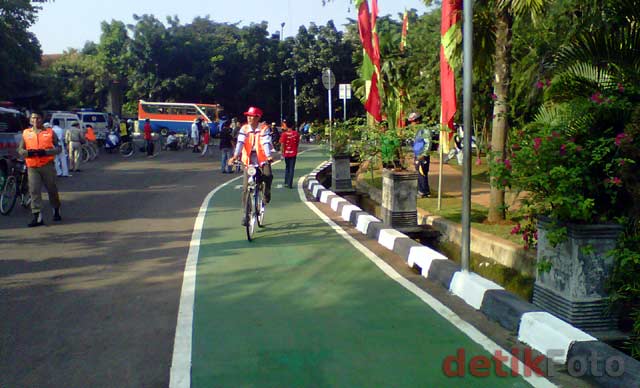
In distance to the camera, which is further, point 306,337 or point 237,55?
point 237,55

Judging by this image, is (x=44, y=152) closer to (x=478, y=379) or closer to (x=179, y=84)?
(x=478, y=379)

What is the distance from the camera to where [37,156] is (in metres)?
10.8

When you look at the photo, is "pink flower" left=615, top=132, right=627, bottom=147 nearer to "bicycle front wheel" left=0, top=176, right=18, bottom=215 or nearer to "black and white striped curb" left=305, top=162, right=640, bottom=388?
"black and white striped curb" left=305, top=162, right=640, bottom=388

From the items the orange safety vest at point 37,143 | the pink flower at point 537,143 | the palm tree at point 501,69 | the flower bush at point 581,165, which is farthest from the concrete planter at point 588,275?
the orange safety vest at point 37,143

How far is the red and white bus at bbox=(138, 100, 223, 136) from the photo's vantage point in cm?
5012

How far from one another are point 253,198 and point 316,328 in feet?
14.7

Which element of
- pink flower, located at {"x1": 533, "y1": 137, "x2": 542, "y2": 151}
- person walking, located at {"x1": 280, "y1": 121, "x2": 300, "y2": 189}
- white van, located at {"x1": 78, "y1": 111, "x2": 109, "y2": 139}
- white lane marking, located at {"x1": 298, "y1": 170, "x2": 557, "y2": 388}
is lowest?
white lane marking, located at {"x1": 298, "y1": 170, "x2": 557, "y2": 388}

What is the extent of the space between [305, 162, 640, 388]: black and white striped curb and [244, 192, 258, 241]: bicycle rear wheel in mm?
2275

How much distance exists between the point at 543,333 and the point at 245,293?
2966mm

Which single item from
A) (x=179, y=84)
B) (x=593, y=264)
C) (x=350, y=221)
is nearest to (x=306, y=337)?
(x=593, y=264)

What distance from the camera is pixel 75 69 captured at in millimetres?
54969

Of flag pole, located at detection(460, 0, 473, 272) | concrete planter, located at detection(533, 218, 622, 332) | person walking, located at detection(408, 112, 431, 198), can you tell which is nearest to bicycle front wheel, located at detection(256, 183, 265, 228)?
person walking, located at detection(408, 112, 431, 198)

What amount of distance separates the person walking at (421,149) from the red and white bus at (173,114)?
3713 cm

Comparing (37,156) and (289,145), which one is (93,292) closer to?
(37,156)
